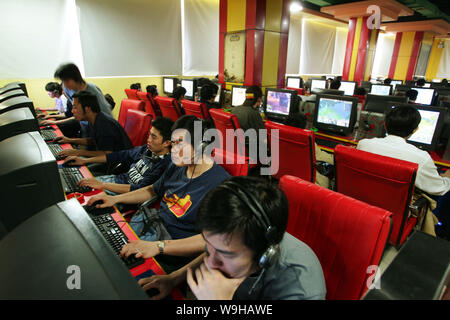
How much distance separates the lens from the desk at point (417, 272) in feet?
1.36

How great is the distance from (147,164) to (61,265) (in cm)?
157

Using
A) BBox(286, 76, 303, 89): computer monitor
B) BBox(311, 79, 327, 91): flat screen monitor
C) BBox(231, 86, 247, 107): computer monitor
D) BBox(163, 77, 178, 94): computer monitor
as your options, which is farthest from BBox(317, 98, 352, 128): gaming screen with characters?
BBox(286, 76, 303, 89): computer monitor

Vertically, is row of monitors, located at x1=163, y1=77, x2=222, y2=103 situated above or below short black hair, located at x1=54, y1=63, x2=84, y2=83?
below

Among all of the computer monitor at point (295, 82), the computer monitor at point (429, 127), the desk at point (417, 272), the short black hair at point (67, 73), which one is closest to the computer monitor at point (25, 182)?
the desk at point (417, 272)

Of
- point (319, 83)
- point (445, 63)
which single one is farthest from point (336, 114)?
point (445, 63)

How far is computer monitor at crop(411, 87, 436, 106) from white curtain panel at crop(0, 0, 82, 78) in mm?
6550

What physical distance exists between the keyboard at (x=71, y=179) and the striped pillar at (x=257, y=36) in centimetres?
367

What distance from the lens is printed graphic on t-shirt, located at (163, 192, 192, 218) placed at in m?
1.37

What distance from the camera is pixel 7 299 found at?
0.36 meters

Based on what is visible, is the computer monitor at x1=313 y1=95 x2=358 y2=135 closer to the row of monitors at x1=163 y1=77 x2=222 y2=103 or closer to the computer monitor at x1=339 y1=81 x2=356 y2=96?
the row of monitors at x1=163 y1=77 x2=222 y2=103

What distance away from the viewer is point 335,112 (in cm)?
306

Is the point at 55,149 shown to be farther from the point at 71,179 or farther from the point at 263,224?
the point at 263,224

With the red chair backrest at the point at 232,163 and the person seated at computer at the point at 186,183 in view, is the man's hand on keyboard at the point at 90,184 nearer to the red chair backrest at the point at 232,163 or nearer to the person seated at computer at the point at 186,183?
the person seated at computer at the point at 186,183

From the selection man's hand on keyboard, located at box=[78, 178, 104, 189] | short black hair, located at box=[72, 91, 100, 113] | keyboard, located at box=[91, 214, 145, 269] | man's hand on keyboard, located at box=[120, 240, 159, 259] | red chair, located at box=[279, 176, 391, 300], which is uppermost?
short black hair, located at box=[72, 91, 100, 113]
